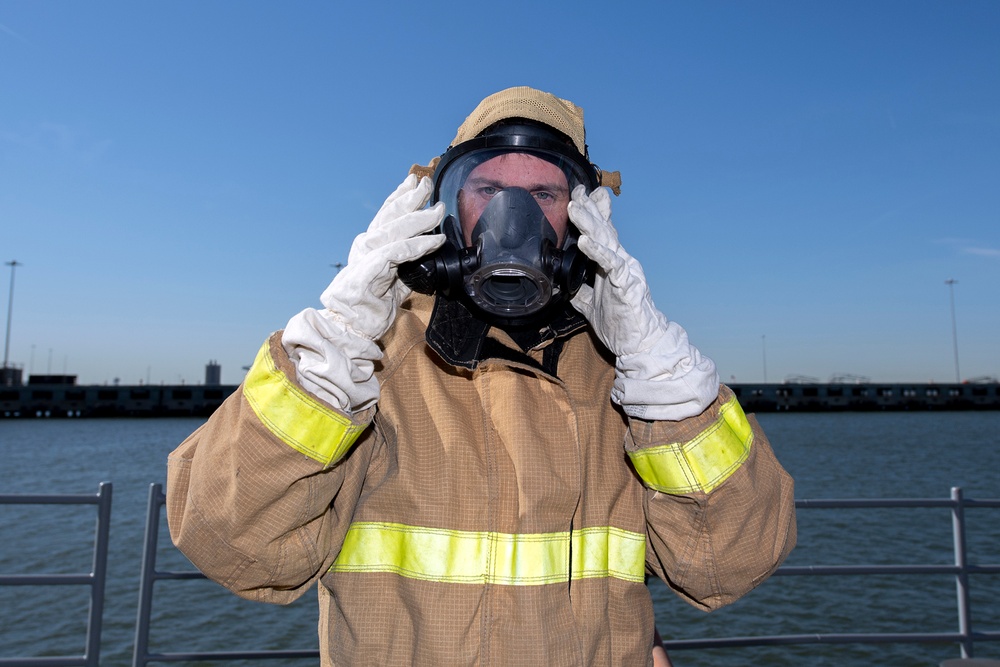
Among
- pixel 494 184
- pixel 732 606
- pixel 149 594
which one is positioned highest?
pixel 494 184

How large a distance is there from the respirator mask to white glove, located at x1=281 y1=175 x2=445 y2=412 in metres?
0.12

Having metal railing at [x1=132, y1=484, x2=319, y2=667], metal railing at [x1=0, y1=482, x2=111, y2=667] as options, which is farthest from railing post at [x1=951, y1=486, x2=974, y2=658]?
metal railing at [x1=0, y1=482, x2=111, y2=667]

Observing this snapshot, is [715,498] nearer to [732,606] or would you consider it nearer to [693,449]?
[693,449]

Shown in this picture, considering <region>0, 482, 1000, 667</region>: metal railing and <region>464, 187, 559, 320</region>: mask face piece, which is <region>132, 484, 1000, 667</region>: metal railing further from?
<region>464, 187, 559, 320</region>: mask face piece

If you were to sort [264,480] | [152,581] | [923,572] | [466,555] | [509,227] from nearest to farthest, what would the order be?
[264,480] < [466,555] < [509,227] < [152,581] < [923,572]

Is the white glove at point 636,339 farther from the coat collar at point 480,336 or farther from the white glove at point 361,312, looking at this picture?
the white glove at point 361,312

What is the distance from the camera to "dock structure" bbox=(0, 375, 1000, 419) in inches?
2376

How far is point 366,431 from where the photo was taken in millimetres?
1464

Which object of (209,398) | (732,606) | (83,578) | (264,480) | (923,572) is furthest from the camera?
(209,398)

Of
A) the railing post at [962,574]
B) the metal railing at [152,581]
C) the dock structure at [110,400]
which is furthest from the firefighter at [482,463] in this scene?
the dock structure at [110,400]

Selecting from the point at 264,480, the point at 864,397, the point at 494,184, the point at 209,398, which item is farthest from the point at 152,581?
the point at 864,397

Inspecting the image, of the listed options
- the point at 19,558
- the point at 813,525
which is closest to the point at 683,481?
the point at 813,525

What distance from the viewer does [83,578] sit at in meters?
2.89

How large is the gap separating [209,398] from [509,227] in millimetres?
65490
